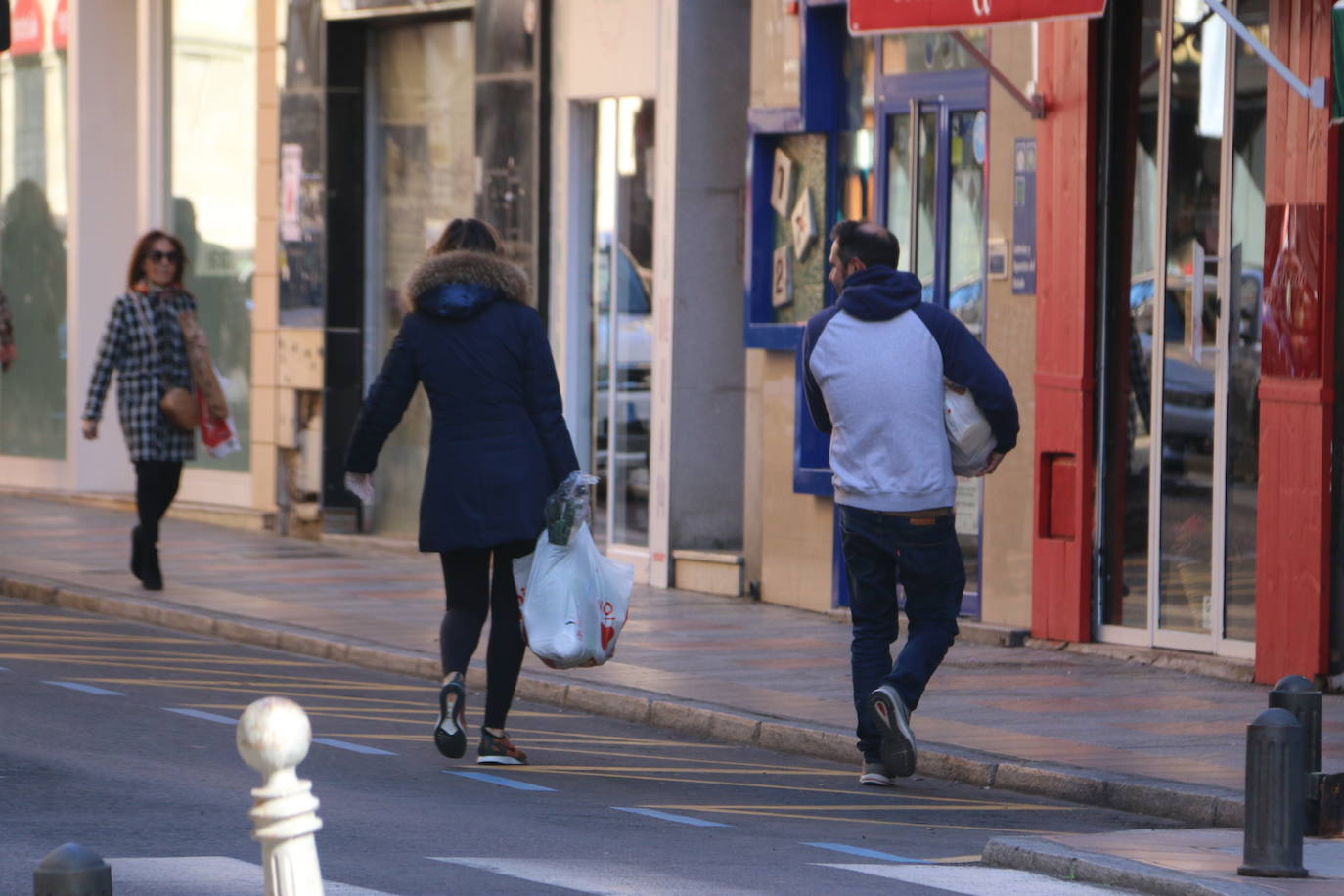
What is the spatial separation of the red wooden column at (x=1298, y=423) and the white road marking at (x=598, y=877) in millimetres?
4848

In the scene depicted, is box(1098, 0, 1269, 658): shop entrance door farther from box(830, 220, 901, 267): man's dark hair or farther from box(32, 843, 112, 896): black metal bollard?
box(32, 843, 112, 896): black metal bollard

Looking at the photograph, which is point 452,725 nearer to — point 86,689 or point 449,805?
point 449,805

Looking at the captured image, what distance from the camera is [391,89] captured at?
57.2 ft

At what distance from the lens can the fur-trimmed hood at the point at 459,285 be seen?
28.5 feet

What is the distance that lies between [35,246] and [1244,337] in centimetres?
1248

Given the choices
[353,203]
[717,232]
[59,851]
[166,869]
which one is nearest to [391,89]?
[353,203]

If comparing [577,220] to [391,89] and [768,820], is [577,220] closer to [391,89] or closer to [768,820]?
[391,89]

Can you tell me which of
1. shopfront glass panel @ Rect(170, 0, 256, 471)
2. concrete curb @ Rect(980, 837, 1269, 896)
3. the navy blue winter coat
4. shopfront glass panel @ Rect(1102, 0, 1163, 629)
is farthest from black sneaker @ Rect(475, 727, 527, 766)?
shopfront glass panel @ Rect(170, 0, 256, 471)

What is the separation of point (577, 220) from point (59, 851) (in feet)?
40.4

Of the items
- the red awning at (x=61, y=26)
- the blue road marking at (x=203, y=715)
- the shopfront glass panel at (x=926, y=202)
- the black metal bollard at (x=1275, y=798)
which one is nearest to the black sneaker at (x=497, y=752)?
the blue road marking at (x=203, y=715)

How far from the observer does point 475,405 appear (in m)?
8.64

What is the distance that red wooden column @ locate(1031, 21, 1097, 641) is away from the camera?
11.8 meters

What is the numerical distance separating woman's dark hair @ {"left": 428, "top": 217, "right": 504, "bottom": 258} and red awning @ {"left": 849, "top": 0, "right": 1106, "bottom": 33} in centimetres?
285

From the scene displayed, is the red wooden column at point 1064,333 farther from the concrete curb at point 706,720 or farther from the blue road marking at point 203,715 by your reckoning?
the blue road marking at point 203,715
